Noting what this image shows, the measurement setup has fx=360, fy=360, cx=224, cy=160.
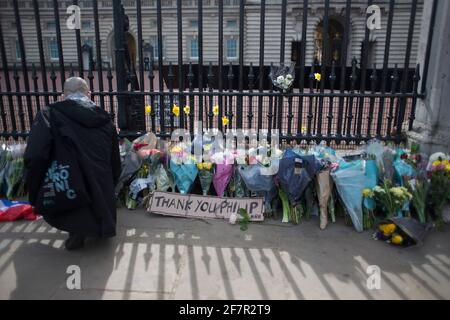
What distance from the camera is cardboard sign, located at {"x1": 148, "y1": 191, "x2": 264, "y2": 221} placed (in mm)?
4062

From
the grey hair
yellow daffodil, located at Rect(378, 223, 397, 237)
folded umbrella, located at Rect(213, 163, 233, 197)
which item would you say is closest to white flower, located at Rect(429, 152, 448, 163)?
yellow daffodil, located at Rect(378, 223, 397, 237)

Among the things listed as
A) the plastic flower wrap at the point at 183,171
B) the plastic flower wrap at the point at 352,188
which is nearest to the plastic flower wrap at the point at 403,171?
the plastic flower wrap at the point at 352,188

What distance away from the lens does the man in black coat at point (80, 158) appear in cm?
317

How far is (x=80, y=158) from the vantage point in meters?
3.20

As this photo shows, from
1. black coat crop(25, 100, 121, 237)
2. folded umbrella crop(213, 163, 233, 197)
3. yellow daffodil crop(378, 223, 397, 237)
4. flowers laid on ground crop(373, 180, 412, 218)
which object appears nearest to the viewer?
black coat crop(25, 100, 121, 237)

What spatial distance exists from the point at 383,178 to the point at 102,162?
3.05 meters

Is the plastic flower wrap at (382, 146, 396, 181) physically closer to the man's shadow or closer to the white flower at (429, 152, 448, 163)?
the white flower at (429, 152, 448, 163)

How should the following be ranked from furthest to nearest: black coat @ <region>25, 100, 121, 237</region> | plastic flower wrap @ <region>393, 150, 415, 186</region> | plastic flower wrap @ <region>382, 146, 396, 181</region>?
plastic flower wrap @ <region>382, 146, 396, 181</region>
plastic flower wrap @ <region>393, 150, 415, 186</region>
black coat @ <region>25, 100, 121, 237</region>

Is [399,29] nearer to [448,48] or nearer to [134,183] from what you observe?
[448,48]

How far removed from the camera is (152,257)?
328 centimetres

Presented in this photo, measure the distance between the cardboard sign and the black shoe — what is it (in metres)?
0.88

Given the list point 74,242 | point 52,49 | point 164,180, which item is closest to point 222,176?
point 164,180

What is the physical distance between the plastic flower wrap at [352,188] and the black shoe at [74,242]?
2674mm
